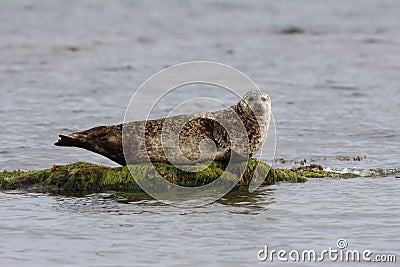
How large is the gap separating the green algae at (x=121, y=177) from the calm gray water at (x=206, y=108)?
23cm

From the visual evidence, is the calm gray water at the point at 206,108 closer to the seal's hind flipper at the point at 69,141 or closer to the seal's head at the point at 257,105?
the seal's hind flipper at the point at 69,141

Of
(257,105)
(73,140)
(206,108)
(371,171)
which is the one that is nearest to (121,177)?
(73,140)

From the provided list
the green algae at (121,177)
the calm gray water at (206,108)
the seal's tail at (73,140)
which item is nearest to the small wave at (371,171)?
the calm gray water at (206,108)

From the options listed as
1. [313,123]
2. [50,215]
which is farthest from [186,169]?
[313,123]

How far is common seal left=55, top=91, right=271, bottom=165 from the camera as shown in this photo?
9.18 meters

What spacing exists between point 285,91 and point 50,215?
11.6 meters

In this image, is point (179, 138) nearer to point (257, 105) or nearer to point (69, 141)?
point (257, 105)

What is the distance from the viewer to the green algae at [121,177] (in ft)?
29.9

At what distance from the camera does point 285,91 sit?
19062 millimetres

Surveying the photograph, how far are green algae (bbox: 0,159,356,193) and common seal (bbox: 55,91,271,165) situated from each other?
14cm

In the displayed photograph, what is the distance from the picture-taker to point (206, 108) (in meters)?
16.4

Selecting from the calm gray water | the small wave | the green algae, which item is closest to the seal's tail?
the green algae

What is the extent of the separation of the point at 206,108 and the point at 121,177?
7.32m

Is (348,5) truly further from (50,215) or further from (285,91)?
(50,215)
